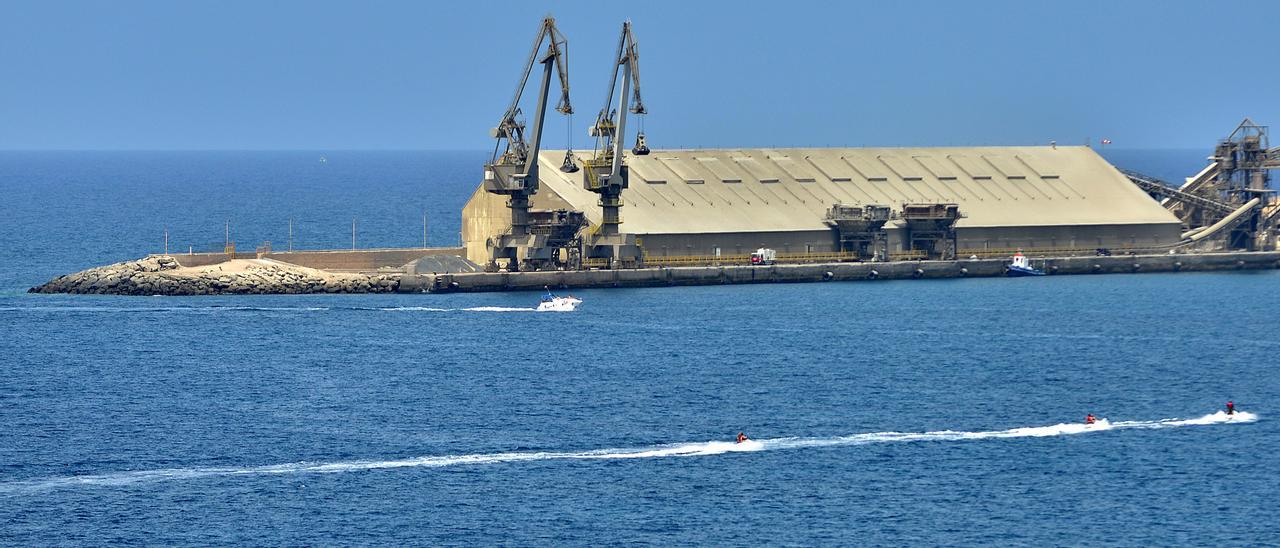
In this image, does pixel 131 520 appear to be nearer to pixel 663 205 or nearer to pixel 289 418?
pixel 289 418

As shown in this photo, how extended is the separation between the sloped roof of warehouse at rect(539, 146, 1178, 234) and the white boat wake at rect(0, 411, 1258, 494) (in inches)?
2418

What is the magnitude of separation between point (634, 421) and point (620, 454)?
715cm

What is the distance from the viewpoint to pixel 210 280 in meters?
144

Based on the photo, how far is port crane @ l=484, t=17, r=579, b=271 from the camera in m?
151

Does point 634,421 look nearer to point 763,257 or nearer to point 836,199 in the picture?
point 763,257

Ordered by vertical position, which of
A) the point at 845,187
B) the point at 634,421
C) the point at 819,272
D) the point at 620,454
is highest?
the point at 845,187

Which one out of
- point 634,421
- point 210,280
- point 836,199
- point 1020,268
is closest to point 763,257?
point 836,199

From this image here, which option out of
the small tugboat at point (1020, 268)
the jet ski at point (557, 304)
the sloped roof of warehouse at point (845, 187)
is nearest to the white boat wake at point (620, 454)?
the jet ski at point (557, 304)

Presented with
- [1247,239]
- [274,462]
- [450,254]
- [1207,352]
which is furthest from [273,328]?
[1247,239]

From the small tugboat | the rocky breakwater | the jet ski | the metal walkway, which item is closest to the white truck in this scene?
the small tugboat

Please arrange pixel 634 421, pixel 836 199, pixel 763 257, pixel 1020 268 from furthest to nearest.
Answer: pixel 836 199 → pixel 1020 268 → pixel 763 257 → pixel 634 421

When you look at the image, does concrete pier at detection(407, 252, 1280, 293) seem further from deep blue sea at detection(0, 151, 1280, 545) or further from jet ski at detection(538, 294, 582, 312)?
jet ski at detection(538, 294, 582, 312)

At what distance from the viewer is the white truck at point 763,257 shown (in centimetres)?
15712

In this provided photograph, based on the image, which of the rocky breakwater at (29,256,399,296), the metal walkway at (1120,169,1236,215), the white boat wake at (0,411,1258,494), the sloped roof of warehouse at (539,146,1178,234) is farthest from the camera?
the metal walkway at (1120,169,1236,215)
